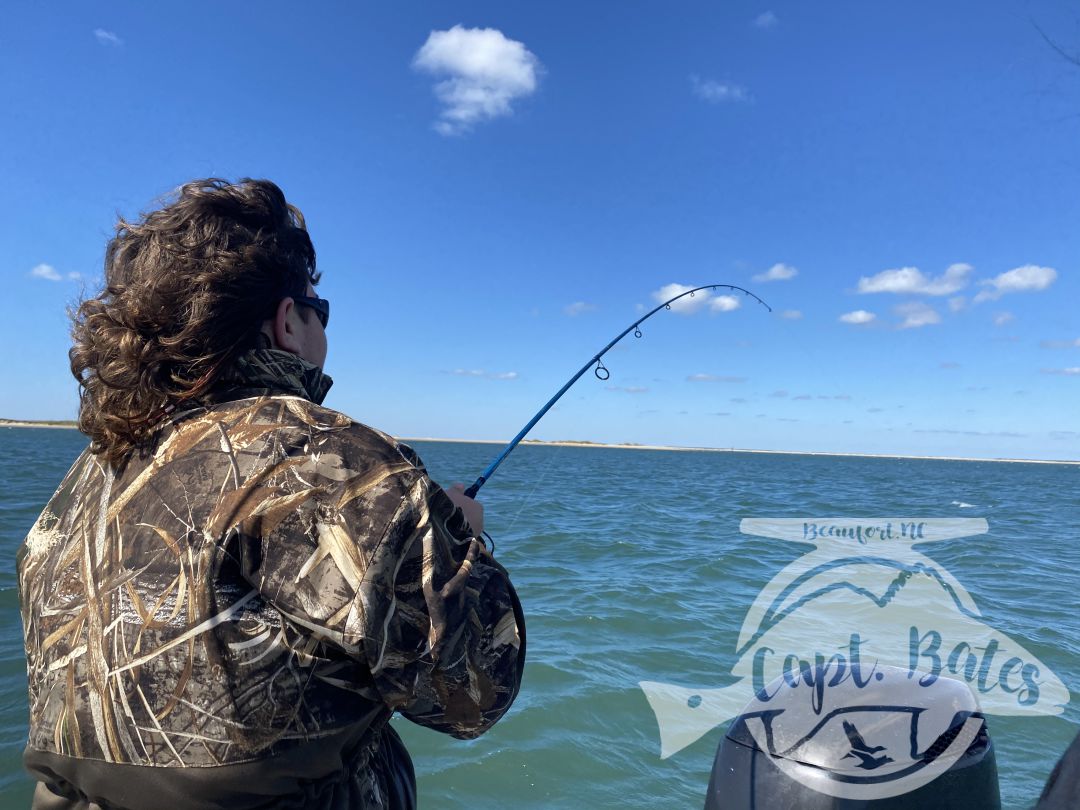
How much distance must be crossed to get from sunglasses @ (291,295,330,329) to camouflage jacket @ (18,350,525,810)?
0.34 metres

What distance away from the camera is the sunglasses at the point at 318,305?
5.31ft

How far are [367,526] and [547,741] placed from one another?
405 cm

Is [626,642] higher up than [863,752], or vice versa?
[863,752]

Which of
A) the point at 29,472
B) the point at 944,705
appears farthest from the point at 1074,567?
the point at 29,472

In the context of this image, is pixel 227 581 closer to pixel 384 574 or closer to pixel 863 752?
pixel 384 574

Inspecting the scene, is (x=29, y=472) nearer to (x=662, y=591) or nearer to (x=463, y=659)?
(x=662, y=591)

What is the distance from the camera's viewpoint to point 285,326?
1559 mm

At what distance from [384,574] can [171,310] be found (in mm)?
685

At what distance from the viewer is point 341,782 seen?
1.42 m

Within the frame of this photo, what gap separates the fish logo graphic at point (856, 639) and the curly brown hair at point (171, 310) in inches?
81.7

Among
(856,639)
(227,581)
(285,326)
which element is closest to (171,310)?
→ (285,326)

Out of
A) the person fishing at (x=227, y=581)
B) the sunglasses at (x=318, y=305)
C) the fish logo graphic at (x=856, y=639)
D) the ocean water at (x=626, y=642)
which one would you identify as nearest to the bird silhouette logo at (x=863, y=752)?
the fish logo graphic at (x=856, y=639)

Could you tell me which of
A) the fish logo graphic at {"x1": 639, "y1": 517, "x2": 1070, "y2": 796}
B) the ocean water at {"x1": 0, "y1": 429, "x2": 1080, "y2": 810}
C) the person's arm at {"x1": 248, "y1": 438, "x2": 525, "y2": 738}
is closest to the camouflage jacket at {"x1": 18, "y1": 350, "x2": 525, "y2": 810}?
the person's arm at {"x1": 248, "y1": 438, "x2": 525, "y2": 738}

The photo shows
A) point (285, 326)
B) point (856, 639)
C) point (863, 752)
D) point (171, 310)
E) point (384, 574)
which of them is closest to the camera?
point (384, 574)
